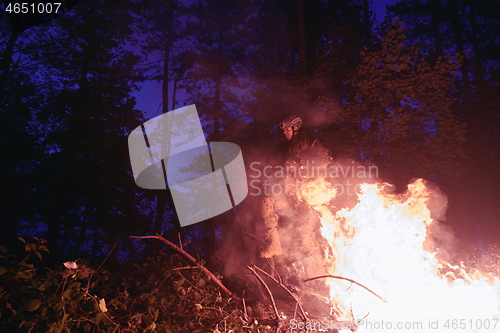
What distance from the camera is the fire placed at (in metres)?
3.97

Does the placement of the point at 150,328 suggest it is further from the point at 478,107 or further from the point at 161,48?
the point at 478,107

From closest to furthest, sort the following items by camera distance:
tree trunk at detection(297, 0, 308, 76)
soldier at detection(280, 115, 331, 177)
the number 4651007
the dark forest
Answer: soldier at detection(280, 115, 331, 177)
the dark forest
the number 4651007
tree trunk at detection(297, 0, 308, 76)

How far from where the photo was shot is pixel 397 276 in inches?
172

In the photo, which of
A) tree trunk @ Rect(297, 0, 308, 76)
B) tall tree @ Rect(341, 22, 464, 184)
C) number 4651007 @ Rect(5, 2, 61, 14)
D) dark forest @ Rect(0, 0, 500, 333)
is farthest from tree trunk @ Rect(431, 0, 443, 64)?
number 4651007 @ Rect(5, 2, 61, 14)

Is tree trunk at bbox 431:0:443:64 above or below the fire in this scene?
above

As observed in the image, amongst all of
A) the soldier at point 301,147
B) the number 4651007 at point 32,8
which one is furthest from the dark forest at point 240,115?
the soldier at point 301,147

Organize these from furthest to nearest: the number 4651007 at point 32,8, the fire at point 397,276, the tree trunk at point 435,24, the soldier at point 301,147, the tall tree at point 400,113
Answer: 1. the tree trunk at point 435,24
2. the tall tree at point 400,113
3. the number 4651007 at point 32,8
4. the soldier at point 301,147
5. the fire at point 397,276

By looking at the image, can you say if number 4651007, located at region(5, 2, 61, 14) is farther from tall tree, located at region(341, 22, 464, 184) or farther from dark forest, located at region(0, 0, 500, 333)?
tall tree, located at region(341, 22, 464, 184)

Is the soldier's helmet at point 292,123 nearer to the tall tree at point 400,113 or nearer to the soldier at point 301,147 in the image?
the soldier at point 301,147

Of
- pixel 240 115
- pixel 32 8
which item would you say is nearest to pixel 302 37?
pixel 240 115

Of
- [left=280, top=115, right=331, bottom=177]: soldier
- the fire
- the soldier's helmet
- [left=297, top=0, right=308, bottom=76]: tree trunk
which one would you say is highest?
[left=297, top=0, right=308, bottom=76]: tree trunk

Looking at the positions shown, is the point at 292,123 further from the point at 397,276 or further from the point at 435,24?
the point at 435,24

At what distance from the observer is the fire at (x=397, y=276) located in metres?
3.97

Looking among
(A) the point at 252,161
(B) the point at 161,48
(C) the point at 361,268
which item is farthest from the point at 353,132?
(B) the point at 161,48
